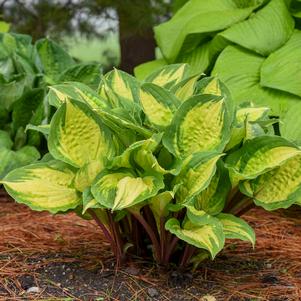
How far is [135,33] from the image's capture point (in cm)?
458

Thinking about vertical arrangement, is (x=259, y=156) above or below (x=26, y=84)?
above

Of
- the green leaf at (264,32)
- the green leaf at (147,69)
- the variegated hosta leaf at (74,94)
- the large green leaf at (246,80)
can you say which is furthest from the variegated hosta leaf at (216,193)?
the green leaf at (147,69)

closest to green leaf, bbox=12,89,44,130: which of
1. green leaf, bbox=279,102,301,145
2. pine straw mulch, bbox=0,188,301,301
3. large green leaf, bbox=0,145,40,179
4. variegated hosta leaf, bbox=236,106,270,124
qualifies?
large green leaf, bbox=0,145,40,179

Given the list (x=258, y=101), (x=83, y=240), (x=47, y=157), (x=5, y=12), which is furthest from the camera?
(x=5, y=12)

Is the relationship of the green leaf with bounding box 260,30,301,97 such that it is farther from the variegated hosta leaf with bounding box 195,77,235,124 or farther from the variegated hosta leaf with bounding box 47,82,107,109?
the variegated hosta leaf with bounding box 47,82,107,109

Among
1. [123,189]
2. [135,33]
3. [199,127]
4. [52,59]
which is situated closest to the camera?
[123,189]

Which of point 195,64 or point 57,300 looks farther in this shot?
point 195,64

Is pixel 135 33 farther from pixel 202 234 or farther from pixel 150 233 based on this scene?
pixel 202 234

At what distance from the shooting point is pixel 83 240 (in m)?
2.18

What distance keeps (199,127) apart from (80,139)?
318 millimetres

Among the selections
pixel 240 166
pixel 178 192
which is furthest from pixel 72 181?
pixel 240 166

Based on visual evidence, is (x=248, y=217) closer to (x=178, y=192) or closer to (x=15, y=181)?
(x=178, y=192)

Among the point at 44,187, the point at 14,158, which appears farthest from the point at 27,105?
the point at 44,187

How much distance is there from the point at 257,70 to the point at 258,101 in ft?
0.66
